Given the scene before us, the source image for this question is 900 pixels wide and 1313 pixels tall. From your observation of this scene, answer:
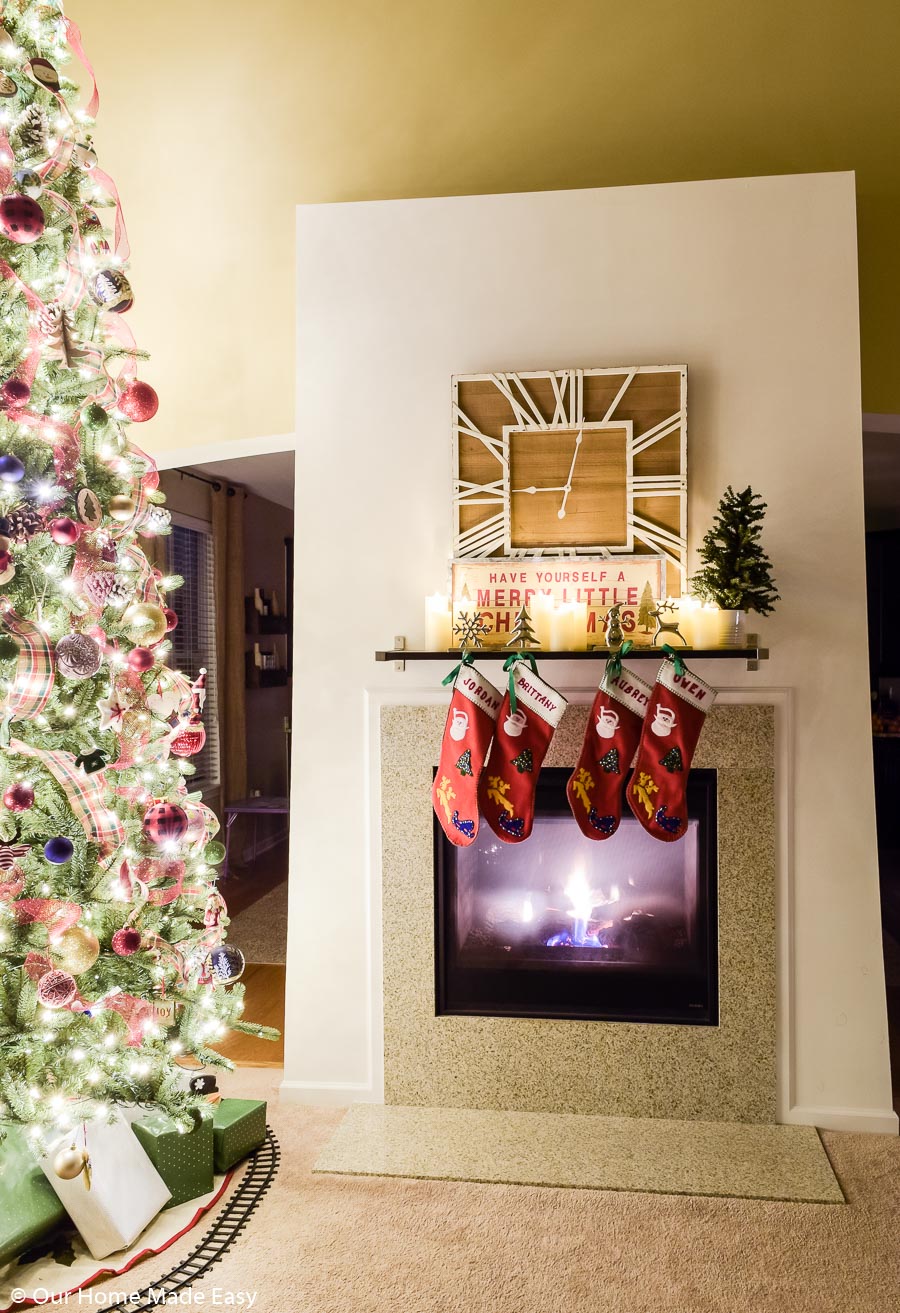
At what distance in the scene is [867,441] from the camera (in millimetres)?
4277

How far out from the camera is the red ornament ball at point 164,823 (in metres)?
1.91

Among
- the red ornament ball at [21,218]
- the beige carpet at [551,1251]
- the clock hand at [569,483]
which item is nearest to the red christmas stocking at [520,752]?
the clock hand at [569,483]

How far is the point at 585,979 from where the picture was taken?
8.53 feet

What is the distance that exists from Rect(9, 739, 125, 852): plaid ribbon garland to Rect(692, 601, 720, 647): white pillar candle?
160cm

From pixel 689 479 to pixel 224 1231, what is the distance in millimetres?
2367

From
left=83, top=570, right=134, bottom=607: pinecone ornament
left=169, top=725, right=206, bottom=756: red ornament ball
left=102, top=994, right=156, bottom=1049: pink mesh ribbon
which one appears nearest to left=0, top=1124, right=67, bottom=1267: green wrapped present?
left=102, top=994, right=156, bottom=1049: pink mesh ribbon

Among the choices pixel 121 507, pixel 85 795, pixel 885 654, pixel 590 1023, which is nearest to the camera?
pixel 85 795

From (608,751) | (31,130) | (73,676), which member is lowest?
(608,751)

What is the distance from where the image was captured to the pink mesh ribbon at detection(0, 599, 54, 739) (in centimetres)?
168

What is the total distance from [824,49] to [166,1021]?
11.2 ft

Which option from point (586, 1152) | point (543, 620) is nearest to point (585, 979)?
point (586, 1152)

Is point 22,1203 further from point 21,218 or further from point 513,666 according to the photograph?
point 21,218

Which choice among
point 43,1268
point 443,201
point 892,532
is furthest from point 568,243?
point 892,532

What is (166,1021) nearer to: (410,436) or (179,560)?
(410,436)
